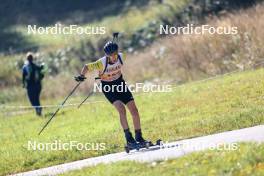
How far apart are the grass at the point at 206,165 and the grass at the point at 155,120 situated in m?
2.65

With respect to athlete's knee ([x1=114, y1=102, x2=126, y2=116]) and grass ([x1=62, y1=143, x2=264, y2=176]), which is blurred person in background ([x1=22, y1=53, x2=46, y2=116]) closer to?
athlete's knee ([x1=114, y1=102, x2=126, y2=116])

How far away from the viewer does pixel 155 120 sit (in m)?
16.4

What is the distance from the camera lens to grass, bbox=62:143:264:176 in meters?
9.73

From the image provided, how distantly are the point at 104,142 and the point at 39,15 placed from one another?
105ft

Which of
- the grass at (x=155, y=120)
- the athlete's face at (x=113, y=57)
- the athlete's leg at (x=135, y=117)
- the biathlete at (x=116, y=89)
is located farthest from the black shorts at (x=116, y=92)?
the grass at (x=155, y=120)

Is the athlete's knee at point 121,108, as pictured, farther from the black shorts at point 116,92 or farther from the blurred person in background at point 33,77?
the blurred person in background at point 33,77

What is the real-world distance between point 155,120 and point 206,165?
6235 millimetres

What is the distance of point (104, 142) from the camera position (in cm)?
1452

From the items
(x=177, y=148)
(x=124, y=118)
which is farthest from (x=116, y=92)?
(x=177, y=148)

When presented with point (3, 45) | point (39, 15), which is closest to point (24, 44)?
point (3, 45)

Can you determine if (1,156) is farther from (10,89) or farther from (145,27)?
(145,27)

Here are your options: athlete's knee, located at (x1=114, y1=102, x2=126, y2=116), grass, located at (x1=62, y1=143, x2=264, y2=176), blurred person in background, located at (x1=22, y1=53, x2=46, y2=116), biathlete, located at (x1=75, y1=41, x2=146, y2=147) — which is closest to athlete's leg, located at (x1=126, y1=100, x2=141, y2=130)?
biathlete, located at (x1=75, y1=41, x2=146, y2=147)

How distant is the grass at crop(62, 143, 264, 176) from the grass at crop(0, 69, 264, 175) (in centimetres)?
265

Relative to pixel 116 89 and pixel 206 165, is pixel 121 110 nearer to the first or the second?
pixel 116 89
